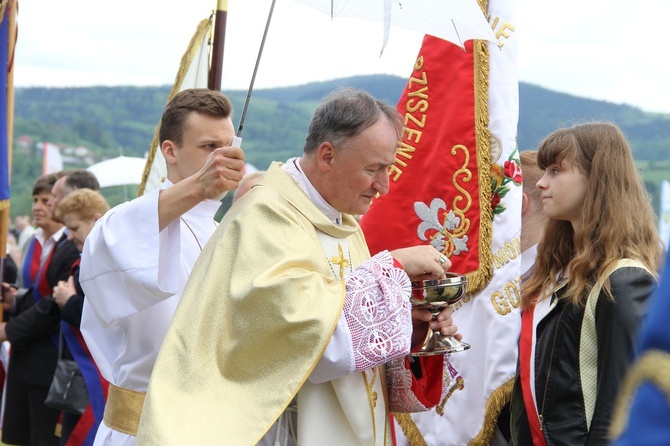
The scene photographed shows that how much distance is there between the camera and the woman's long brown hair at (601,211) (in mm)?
3014

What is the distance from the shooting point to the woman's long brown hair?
9.89ft

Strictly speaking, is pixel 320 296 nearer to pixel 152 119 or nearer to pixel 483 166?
pixel 483 166

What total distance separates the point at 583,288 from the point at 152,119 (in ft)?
144

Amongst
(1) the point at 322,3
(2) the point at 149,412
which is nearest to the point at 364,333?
(2) the point at 149,412

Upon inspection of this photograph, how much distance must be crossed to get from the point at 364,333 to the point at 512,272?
147cm

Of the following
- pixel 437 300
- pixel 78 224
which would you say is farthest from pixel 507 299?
pixel 78 224

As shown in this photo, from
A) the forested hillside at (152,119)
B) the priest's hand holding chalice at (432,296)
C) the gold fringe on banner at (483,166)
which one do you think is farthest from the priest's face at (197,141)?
the forested hillside at (152,119)

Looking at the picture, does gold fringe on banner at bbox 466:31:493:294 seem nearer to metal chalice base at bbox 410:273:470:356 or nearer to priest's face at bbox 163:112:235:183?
metal chalice base at bbox 410:273:470:356

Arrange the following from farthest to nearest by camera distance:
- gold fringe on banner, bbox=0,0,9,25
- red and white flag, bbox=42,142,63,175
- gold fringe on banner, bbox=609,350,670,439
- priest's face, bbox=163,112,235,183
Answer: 1. red and white flag, bbox=42,142,63,175
2. gold fringe on banner, bbox=0,0,9,25
3. priest's face, bbox=163,112,235,183
4. gold fringe on banner, bbox=609,350,670,439

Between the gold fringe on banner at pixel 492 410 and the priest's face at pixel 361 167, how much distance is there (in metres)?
1.30

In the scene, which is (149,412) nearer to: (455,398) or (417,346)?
(417,346)

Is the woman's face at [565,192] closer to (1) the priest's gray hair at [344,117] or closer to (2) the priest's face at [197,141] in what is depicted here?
(1) the priest's gray hair at [344,117]

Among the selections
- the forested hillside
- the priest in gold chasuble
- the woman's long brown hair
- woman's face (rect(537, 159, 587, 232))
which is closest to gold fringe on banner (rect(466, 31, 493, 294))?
the woman's long brown hair

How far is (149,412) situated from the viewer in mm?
2510
